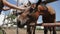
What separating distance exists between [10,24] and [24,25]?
1839 mm

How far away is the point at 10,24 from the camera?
13.0ft

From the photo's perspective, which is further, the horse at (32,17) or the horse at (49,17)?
the horse at (49,17)

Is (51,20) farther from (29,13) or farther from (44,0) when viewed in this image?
(44,0)

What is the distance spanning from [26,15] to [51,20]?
47 centimetres

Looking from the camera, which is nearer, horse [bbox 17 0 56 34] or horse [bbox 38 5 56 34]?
horse [bbox 17 0 56 34]

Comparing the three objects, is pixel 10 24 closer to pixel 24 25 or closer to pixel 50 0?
pixel 24 25

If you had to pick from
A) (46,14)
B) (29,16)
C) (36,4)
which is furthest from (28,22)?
(46,14)

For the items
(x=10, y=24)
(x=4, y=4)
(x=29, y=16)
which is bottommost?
(x=10, y=24)

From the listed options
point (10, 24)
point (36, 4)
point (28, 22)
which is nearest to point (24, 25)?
point (28, 22)

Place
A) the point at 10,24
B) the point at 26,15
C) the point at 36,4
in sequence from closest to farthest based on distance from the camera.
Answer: the point at 36,4 → the point at 26,15 → the point at 10,24

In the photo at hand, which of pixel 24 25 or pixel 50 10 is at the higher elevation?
pixel 50 10

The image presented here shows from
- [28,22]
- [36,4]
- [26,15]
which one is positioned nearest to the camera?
[36,4]

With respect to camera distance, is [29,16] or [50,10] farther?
[50,10]

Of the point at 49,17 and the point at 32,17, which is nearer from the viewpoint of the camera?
the point at 32,17
